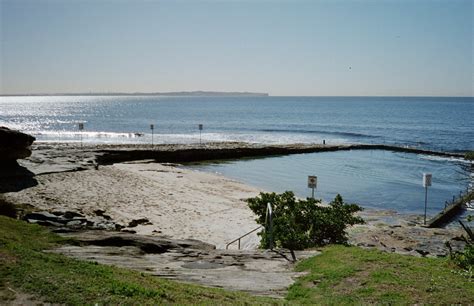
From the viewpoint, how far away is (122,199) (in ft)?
77.9

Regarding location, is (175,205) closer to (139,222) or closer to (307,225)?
(139,222)

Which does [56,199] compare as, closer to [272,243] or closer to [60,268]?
[272,243]

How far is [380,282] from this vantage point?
346 inches

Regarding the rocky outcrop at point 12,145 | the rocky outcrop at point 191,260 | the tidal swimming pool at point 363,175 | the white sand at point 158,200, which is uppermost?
the rocky outcrop at point 12,145

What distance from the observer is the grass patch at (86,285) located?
7070 mm

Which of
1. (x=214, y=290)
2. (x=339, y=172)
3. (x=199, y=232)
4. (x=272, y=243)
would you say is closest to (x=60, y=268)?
(x=214, y=290)

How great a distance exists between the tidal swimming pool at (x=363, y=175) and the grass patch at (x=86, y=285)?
21216 mm

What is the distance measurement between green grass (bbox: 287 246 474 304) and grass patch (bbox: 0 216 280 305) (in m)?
1.27

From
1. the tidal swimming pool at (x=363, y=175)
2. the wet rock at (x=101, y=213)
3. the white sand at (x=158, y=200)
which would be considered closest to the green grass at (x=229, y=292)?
the white sand at (x=158, y=200)

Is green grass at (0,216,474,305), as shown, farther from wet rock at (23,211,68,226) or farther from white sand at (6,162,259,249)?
white sand at (6,162,259,249)

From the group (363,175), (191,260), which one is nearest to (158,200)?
(191,260)

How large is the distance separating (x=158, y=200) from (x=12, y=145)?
8360 mm

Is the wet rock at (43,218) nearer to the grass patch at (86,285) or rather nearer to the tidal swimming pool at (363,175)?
the grass patch at (86,285)

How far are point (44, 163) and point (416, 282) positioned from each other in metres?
27.9
